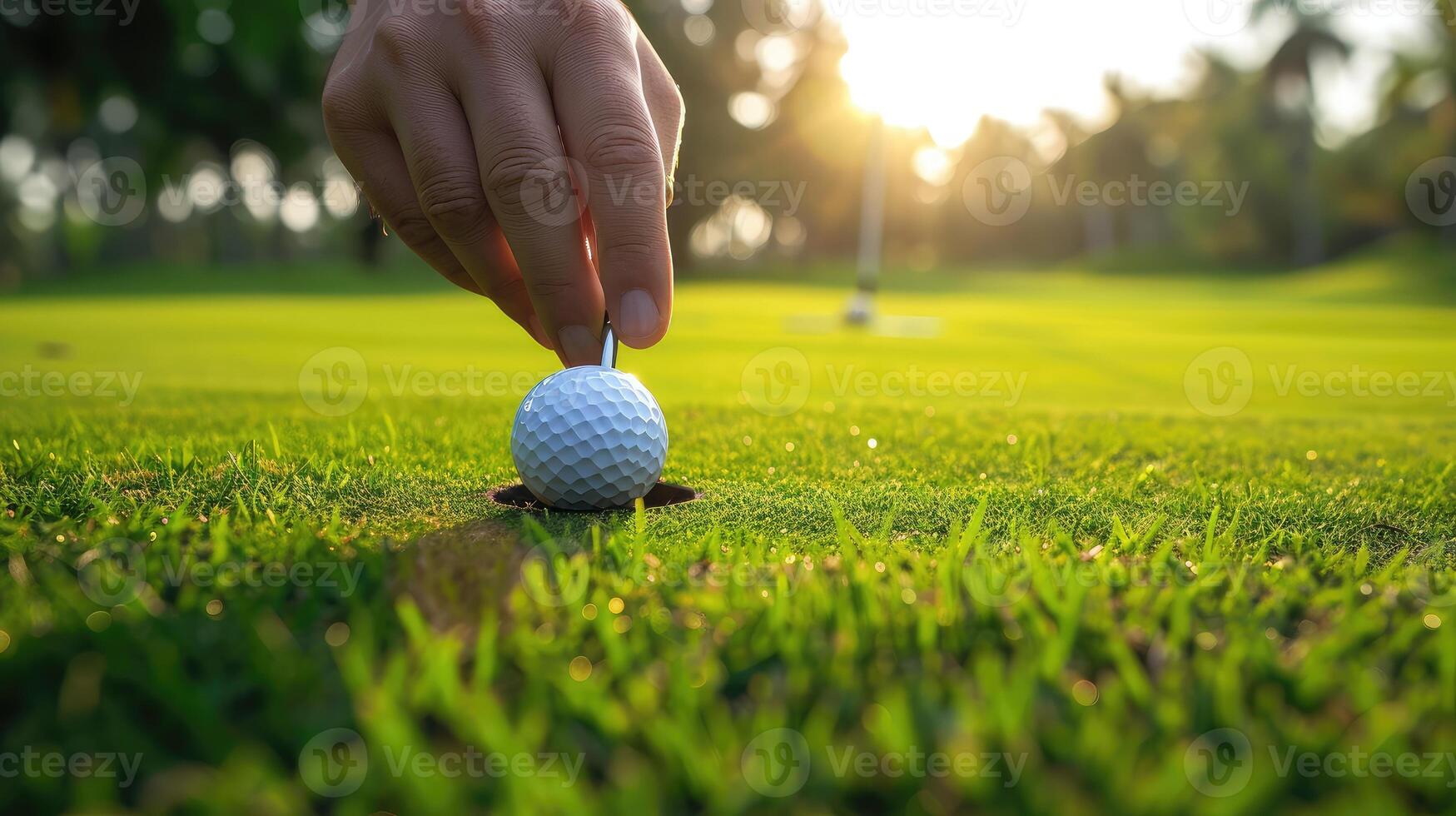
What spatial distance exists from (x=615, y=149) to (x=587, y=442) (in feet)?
2.80

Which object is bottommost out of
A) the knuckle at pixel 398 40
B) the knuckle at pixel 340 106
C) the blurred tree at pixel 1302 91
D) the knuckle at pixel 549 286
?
the knuckle at pixel 549 286

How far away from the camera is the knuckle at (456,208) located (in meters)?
2.49

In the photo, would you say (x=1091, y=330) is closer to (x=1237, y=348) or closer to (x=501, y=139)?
(x=1237, y=348)

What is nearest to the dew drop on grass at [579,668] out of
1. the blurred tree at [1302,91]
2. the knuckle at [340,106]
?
the knuckle at [340,106]

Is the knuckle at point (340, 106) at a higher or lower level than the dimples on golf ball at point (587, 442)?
higher

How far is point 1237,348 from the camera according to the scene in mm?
10008

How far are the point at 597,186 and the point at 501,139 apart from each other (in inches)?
10.4

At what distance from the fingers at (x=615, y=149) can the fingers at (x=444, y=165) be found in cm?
27

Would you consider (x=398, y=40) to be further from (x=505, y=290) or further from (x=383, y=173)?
(x=505, y=290)

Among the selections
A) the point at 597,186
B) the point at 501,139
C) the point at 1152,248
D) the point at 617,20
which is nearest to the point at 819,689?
the point at 597,186

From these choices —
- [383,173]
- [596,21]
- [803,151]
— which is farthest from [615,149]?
[803,151]

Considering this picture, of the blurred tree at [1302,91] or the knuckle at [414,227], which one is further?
the blurred tree at [1302,91]

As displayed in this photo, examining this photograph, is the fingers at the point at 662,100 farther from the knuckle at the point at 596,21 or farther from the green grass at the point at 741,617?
the green grass at the point at 741,617

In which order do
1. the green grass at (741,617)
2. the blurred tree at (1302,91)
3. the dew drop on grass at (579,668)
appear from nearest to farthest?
the green grass at (741,617) < the dew drop on grass at (579,668) < the blurred tree at (1302,91)
